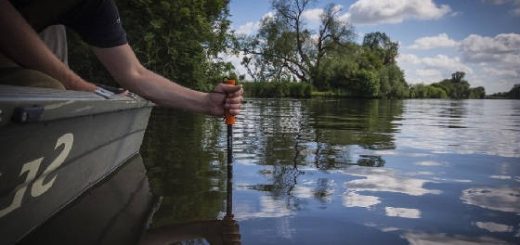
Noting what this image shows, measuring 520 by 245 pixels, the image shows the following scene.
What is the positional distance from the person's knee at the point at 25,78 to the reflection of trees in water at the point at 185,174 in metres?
0.86

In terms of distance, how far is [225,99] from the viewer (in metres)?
2.64

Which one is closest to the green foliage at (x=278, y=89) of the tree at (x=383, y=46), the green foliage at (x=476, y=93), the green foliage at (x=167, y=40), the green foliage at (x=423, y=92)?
the green foliage at (x=423, y=92)

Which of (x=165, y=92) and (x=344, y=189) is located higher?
(x=165, y=92)

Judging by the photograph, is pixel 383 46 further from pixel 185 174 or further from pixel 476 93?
pixel 185 174

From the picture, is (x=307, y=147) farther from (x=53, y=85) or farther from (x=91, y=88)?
(x=53, y=85)

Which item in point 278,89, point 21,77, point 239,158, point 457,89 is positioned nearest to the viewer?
point 21,77

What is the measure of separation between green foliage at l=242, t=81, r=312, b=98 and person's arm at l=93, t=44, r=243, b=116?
4128cm

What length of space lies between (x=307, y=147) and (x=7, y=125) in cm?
418

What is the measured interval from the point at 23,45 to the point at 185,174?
1.67m

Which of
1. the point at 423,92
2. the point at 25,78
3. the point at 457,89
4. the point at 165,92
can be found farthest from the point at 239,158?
the point at 457,89

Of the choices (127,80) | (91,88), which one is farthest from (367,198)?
(91,88)

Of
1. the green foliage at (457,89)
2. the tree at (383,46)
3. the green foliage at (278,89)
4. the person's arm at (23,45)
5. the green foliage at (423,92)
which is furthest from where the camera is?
the green foliage at (457,89)

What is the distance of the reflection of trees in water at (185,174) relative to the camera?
2.62 meters

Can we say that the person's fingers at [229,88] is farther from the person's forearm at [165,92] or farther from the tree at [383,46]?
the tree at [383,46]
